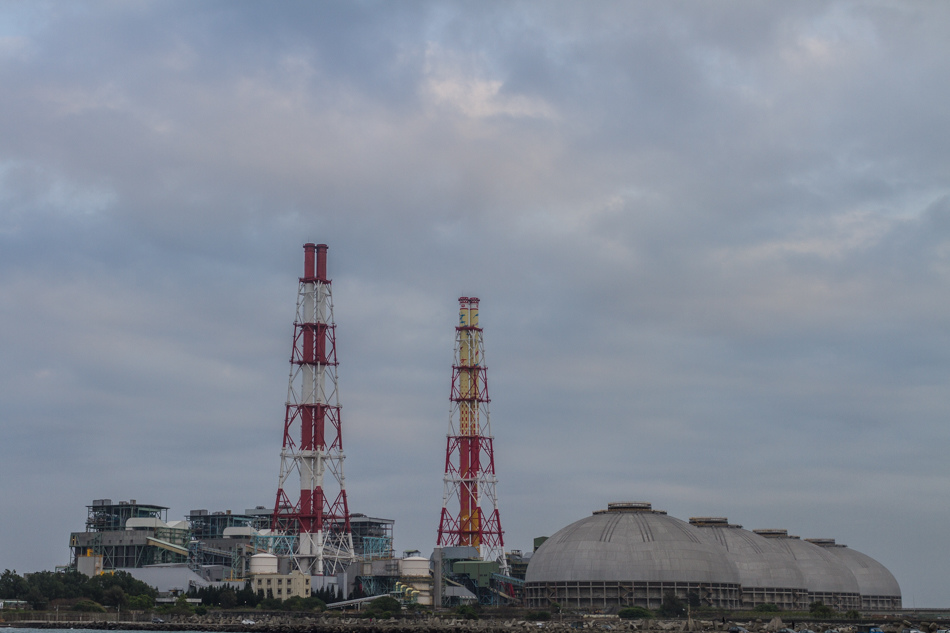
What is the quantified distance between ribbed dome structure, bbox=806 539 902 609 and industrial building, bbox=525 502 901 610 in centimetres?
1136

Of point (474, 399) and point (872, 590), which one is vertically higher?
point (474, 399)

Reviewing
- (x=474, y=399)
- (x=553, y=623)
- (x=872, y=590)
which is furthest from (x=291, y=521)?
(x=872, y=590)

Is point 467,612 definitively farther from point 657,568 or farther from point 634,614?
point 657,568

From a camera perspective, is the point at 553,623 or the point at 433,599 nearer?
the point at 553,623

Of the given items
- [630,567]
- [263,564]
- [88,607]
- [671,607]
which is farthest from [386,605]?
[88,607]

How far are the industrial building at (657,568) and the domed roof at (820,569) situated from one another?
29 centimetres

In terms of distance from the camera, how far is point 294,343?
150m

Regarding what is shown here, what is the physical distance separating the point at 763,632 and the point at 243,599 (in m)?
59.6

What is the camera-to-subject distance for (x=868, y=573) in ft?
581

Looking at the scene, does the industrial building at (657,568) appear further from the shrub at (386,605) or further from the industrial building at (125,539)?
the industrial building at (125,539)

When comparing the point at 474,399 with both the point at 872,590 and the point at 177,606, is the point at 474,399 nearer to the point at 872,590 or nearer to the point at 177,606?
the point at 177,606

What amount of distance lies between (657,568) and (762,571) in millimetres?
25315

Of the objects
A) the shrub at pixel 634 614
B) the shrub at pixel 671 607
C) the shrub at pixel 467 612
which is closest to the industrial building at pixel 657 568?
the shrub at pixel 671 607

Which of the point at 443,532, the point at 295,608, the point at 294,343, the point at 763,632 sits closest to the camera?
the point at 763,632
